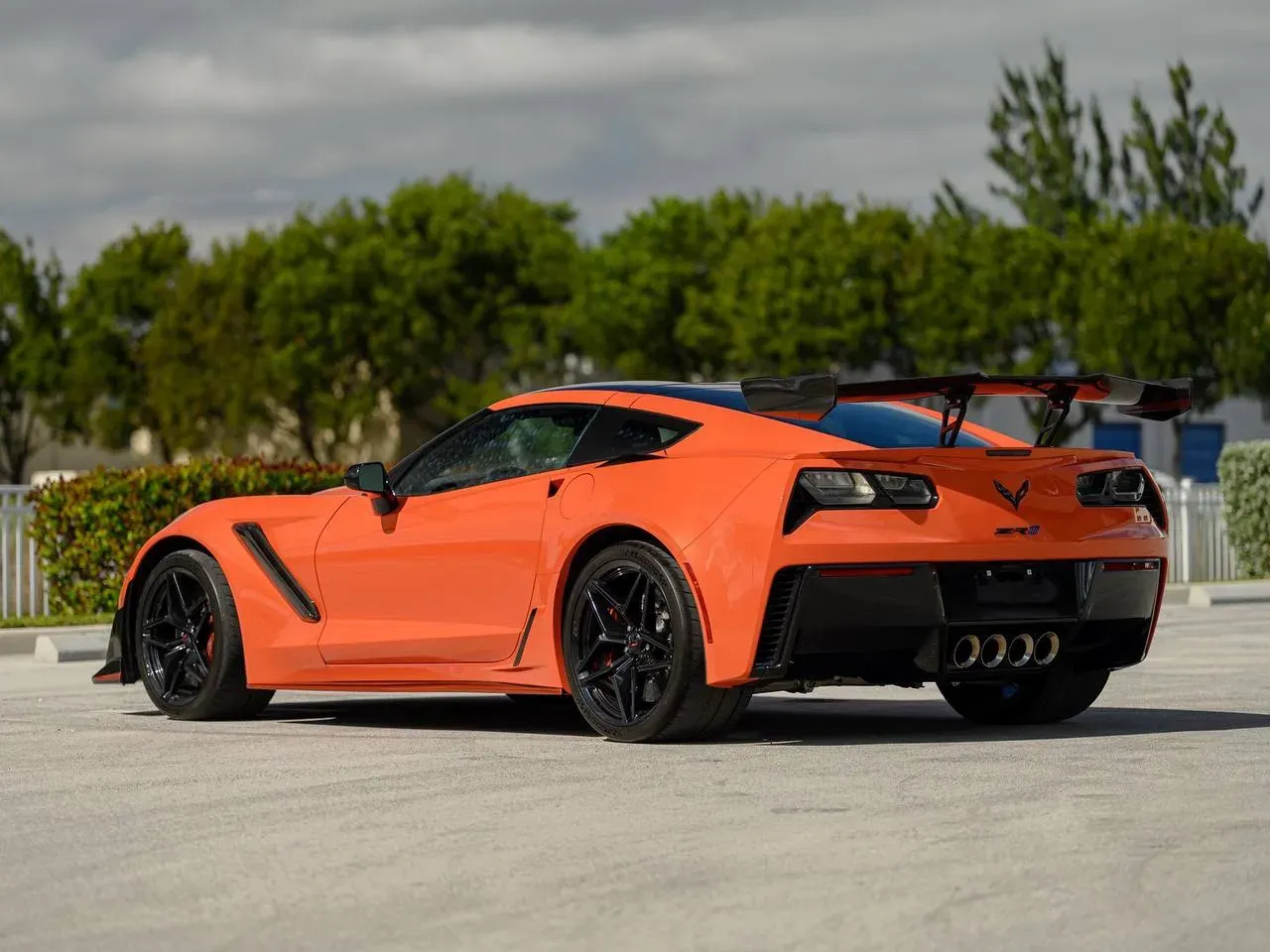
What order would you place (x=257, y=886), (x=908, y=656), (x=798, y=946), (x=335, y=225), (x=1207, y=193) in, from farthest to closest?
(x=1207, y=193) → (x=335, y=225) → (x=908, y=656) → (x=257, y=886) → (x=798, y=946)

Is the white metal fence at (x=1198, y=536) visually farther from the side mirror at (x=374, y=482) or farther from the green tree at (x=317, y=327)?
the green tree at (x=317, y=327)

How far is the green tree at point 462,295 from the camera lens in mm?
56188

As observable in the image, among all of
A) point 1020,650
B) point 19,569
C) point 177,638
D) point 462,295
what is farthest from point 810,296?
point 1020,650

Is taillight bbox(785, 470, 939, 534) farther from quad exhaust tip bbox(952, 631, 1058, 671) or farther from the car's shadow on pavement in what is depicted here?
the car's shadow on pavement

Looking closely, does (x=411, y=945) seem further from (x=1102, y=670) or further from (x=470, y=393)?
(x=470, y=393)

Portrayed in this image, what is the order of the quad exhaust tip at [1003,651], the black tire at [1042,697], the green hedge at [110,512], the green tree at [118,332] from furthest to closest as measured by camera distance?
the green tree at [118,332]
the green hedge at [110,512]
the black tire at [1042,697]
the quad exhaust tip at [1003,651]

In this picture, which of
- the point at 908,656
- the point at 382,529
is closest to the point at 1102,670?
the point at 908,656

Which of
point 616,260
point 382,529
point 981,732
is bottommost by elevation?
point 981,732

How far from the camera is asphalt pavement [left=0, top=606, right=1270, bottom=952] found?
195 inches

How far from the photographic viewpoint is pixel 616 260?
54.2 metres

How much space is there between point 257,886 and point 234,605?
442cm

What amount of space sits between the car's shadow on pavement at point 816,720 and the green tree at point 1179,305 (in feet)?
126

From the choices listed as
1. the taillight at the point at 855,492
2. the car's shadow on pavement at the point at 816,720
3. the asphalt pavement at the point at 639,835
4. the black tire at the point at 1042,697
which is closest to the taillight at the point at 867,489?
the taillight at the point at 855,492

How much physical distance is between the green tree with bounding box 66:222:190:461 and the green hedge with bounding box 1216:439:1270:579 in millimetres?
36752
